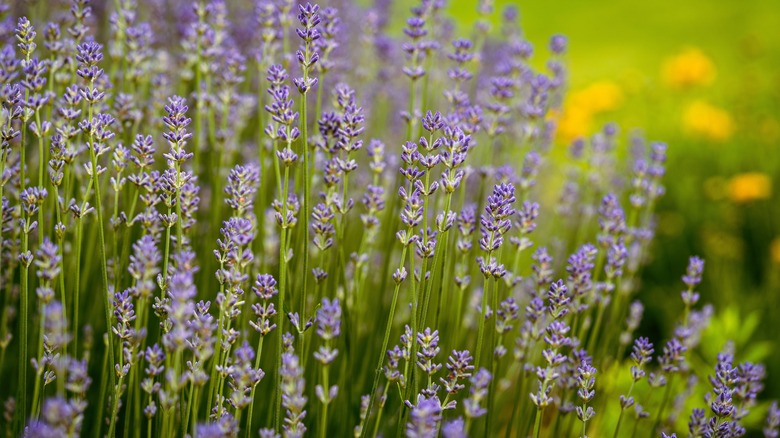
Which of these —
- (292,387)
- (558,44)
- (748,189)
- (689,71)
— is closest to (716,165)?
(689,71)

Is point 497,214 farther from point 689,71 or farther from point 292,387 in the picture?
point 689,71

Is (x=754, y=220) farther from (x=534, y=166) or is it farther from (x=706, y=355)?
(x=534, y=166)

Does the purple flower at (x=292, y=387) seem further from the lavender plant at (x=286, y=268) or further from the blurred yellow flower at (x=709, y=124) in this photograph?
the blurred yellow flower at (x=709, y=124)

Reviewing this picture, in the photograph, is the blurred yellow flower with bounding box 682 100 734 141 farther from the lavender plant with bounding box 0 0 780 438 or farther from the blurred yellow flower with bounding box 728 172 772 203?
the lavender plant with bounding box 0 0 780 438

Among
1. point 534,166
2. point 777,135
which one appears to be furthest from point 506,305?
point 777,135

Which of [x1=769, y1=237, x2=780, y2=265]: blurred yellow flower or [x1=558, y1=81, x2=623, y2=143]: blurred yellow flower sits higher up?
[x1=558, y1=81, x2=623, y2=143]: blurred yellow flower

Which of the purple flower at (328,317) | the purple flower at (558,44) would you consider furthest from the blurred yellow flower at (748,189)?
the purple flower at (328,317)

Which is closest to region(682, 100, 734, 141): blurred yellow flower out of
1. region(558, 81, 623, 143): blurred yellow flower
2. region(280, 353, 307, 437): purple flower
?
region(558, 81, 623, 143): blurred yellow flower
